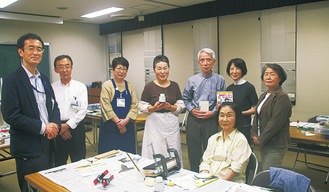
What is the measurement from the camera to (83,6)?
5.61m

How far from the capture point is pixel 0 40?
6.45m

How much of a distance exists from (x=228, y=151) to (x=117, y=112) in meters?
1.42

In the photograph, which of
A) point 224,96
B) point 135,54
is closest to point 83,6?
point 135,54

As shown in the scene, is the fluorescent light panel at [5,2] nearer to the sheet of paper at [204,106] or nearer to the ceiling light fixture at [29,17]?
the ceiling light fixture at [29,17]

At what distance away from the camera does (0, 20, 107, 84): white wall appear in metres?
6.73

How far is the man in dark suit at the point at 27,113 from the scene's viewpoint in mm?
2180

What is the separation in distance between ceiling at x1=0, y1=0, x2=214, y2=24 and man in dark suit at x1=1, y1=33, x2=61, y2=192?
3.25 m

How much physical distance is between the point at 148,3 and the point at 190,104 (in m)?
3.19

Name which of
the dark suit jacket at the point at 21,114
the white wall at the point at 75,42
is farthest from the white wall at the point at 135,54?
the dark suit jacket at the point at 21,114

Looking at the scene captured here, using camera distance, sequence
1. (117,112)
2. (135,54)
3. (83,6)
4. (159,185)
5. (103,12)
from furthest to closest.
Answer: (135,54) → (103,12) → (83,6) → (117,112) → (159,185)

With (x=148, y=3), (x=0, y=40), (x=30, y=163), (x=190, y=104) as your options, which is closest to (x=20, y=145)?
(x=30, y=163)

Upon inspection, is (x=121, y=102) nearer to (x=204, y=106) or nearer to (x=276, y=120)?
(x=204, y=106)

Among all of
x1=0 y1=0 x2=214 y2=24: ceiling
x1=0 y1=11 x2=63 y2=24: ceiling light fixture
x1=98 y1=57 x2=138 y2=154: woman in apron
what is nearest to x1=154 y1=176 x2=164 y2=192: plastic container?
x1=98 y1=57 x2=138 y2=154: woman in apron

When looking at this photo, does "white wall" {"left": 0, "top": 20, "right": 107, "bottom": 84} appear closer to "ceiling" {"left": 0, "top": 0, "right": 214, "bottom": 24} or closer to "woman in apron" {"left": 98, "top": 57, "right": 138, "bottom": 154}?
"ceiling" {"left": 0, "top": 0, "right": 214, "bottom": 24}
